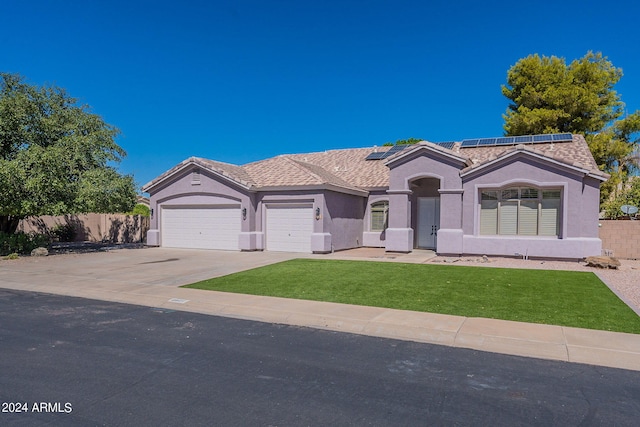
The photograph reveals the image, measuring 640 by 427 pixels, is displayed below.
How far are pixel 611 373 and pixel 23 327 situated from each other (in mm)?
8887

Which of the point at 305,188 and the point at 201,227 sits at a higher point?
the point at 305,188

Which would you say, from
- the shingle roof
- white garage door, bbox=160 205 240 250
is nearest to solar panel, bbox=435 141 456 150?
the shingle roof

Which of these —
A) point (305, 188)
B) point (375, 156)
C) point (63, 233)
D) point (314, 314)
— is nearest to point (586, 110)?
point (375, 156)

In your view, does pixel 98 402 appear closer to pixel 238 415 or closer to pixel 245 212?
pixel 238 415

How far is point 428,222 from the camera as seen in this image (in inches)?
850

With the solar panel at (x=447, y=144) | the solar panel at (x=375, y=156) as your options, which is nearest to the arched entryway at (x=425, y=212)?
the solar panel at (x=447, y=144)

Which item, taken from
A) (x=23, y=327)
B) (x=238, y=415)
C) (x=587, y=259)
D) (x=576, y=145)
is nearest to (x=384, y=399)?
(x=238, y=415)

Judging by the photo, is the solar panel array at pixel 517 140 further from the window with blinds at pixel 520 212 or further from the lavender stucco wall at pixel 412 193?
the window with blinds at pixel 520 212

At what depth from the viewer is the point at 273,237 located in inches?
826

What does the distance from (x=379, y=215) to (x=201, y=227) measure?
9.39 m

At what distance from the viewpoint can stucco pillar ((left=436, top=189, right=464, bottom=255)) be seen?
59.3 ft

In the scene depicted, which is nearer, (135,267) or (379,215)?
(135,267)

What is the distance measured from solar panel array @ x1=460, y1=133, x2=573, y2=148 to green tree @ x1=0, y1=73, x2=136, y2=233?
17651 mm

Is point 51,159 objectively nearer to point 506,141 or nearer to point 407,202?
point 407,202
